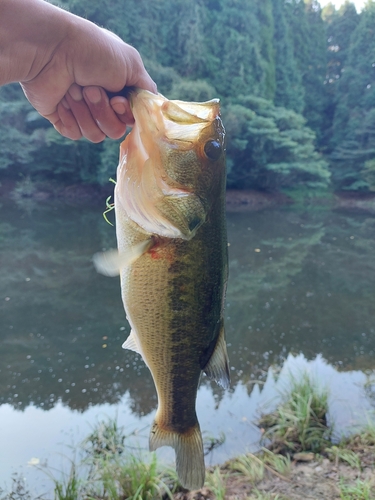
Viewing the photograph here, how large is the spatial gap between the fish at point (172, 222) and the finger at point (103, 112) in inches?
9.2

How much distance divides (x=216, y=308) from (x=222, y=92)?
20.7 m

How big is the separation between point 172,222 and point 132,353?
147 inches

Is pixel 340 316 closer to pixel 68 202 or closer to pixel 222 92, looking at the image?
pixel 68 202

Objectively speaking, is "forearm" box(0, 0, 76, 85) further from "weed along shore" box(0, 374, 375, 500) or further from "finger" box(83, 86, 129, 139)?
"weed along shore" box(0, 374, 375, 500)

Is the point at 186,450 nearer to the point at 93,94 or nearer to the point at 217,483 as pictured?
the point at 93,94

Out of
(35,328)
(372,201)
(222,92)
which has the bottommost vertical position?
(35,328)

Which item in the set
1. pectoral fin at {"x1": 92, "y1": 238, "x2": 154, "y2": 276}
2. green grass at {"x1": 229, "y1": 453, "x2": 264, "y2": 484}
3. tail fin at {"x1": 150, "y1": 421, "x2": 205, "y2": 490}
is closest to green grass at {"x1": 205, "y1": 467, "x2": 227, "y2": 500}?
green grass at {"x1": 229, "y1": 453, "x2": 264, "y2": 484}

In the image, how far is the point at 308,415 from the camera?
3.25 metres

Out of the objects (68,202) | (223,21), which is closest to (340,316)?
(68,202)

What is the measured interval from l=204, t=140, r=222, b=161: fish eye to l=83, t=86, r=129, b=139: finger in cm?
44

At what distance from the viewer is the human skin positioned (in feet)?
4.33

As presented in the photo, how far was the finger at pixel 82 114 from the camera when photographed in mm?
1596

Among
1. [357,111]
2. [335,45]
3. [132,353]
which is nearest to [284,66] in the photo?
[357,111]

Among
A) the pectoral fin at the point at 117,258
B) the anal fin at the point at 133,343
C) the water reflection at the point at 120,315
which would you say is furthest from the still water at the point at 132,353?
the pectoral fin at the point at 117,258
